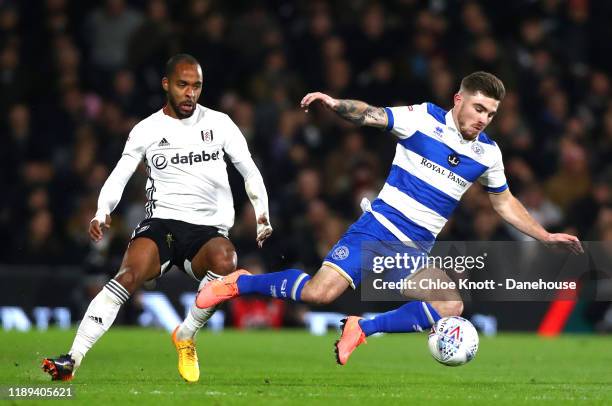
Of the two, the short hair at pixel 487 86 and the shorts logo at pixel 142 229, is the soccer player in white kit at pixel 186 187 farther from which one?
the short hair at pixel 487 86

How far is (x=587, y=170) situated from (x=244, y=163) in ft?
29.3

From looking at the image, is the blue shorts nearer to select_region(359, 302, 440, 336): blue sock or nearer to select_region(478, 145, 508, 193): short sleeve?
select_region(359, 302, 440, 336): blue sock

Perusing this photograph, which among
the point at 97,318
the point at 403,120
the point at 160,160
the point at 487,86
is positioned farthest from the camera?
the point at 160,160

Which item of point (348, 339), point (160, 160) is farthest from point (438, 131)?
point (160, 160)

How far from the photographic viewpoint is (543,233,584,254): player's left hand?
9.41m

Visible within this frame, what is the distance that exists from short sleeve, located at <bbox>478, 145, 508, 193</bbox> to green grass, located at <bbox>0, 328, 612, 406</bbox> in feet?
4.86

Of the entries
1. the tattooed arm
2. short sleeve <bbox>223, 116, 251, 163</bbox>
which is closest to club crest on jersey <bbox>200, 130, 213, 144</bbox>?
short sleeve <bbox>223, 116, 251, 163</bbox>

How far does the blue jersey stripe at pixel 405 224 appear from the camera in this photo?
9.47 m

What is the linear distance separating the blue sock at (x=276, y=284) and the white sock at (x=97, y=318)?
848mm

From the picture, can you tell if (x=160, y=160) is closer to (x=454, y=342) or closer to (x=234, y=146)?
(x=234, y=146)

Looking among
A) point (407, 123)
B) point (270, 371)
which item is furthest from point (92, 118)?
point (407, 123)

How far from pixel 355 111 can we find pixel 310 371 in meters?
2.65

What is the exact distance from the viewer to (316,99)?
888cm

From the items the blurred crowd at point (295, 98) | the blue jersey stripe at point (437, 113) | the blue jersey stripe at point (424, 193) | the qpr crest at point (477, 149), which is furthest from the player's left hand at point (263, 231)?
the blurred crowd at point (295, 98)
